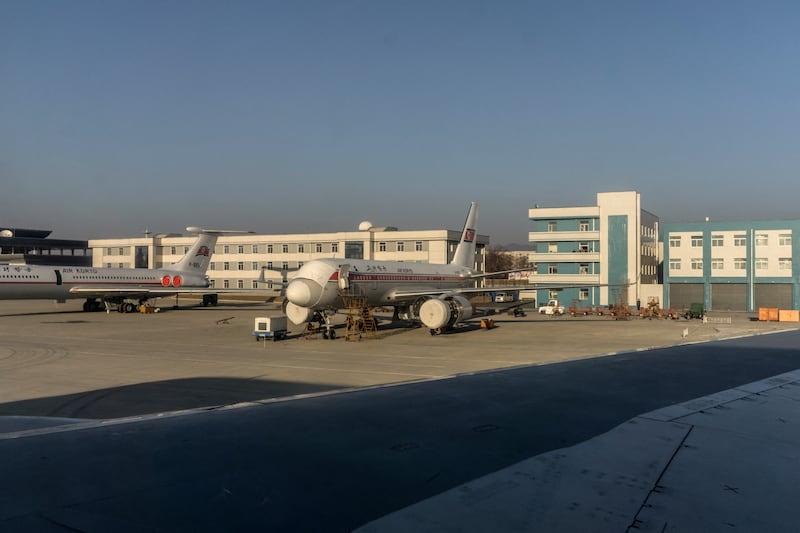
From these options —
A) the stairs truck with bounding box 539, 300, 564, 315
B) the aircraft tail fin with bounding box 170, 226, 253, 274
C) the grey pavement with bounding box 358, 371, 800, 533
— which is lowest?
the stairs truck with bounding box 539, 300, 564, 315

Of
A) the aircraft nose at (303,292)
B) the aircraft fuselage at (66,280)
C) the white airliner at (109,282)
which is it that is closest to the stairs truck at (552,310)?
the aircraft nose at (303,292)

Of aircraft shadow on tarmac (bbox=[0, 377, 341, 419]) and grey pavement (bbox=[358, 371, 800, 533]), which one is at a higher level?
grey pavement (bbox=[358, 371, 800, 533])

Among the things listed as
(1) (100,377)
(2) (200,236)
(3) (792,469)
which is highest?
(2) (200,236)

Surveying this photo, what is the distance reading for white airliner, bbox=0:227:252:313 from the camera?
51906 mm

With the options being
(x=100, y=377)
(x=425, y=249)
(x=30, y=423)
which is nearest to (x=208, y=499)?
(x=30, y=423)

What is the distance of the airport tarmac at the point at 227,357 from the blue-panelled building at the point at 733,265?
19311 millimetres

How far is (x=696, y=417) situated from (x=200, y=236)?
218 feet

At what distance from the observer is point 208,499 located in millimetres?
3812

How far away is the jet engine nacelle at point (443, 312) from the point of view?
37.2m

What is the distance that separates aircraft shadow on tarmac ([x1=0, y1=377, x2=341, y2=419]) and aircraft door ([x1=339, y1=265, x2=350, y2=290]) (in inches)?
586

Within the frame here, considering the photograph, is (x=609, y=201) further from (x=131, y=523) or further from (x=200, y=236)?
(x=131, y=523)

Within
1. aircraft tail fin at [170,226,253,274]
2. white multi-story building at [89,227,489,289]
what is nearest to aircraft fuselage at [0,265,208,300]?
aircraft tail fin at [170,226,253,274]

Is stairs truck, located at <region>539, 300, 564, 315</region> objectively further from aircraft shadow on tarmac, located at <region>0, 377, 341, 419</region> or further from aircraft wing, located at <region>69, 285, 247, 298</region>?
aircraft shadow on tarmac, located at <region>0, 377, 341, 419</region>

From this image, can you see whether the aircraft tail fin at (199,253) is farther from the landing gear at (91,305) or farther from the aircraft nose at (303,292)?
the aircraft nose at (303,292)
